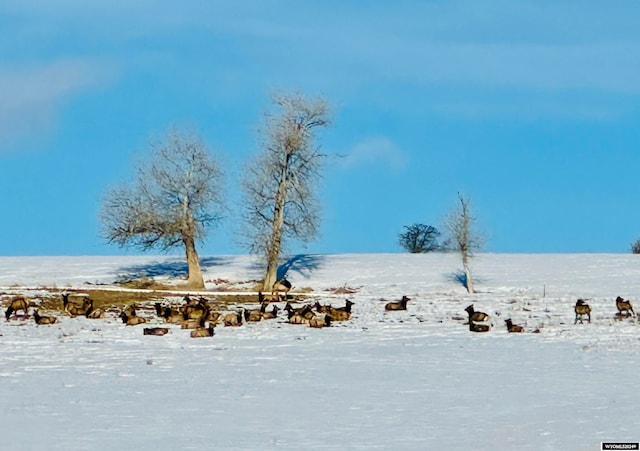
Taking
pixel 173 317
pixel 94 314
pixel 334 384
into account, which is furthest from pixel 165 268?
pixel 334 384

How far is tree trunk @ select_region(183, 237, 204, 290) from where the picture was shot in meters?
48.2

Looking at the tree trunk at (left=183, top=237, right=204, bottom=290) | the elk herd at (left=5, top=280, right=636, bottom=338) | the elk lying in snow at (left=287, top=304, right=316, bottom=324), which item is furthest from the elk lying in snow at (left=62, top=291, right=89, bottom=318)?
the tree trunk at (left=183, top=237, right=204, bottom=290)

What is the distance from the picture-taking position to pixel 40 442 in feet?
34.6

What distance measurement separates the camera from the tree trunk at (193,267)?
48.2 meters

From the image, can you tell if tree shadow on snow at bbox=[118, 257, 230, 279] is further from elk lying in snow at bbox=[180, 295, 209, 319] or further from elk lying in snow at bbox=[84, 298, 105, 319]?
elk lying in snow at bbox=[180, 295, 209, 319]

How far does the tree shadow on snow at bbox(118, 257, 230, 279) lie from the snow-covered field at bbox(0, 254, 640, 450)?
25.0m

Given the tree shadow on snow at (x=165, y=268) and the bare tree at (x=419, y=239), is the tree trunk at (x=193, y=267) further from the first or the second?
the bare tree at (x=419, y=239)

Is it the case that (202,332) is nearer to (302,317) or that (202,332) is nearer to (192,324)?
(192,324)

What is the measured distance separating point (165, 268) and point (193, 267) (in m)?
8.69

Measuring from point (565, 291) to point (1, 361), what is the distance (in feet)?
100

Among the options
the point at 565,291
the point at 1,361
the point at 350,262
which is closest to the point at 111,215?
the point at 350,262

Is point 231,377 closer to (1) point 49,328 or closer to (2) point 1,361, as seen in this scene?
(2) point 1,361

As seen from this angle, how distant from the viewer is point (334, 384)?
610 inches

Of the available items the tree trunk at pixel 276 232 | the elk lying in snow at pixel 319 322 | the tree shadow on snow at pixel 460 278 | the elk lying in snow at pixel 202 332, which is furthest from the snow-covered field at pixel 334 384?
the tree trunk at pixel 276 232
